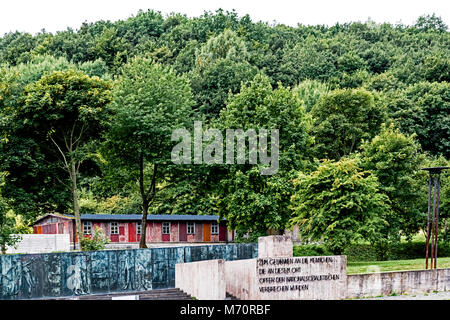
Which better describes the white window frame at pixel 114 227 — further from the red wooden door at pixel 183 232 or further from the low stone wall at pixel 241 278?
the low stone wall at pixel 241 278

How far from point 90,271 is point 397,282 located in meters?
14.4

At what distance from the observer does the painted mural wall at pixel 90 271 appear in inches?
1120

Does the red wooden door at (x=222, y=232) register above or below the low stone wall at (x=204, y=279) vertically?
below

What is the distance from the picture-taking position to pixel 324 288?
86.1 ft

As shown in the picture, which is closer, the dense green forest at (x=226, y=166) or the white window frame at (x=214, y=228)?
the dense green forest at (x=226, y=166)

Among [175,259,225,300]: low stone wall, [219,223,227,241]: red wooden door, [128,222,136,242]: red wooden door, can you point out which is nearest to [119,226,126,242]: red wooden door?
[128,222,136,242]: red wooden door

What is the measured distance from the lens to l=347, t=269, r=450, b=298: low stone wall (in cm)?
2719

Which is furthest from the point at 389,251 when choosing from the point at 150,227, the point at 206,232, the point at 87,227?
the point at 87,227

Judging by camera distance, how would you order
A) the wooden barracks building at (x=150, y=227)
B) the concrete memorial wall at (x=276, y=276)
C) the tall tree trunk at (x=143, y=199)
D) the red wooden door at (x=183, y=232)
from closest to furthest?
the concrete memorial wall at (x=276, y=276) → the tall tree trunk at (x=143, y=199) → the wooden barracks building at (x=150, y=227) → the red wooden door at (x=183, y=232)

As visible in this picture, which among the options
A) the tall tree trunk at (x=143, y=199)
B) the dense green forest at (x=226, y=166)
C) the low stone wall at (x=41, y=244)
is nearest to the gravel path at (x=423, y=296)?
the dense green forest at (x=226, y=166)

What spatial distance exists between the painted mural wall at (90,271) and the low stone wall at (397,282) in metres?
9.77

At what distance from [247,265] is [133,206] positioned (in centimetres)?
5076

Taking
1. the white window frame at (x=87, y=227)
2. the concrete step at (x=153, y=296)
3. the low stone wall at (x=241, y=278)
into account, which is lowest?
the concrete step at (x=153, y=296)

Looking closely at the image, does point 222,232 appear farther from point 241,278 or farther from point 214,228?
point 241,278
